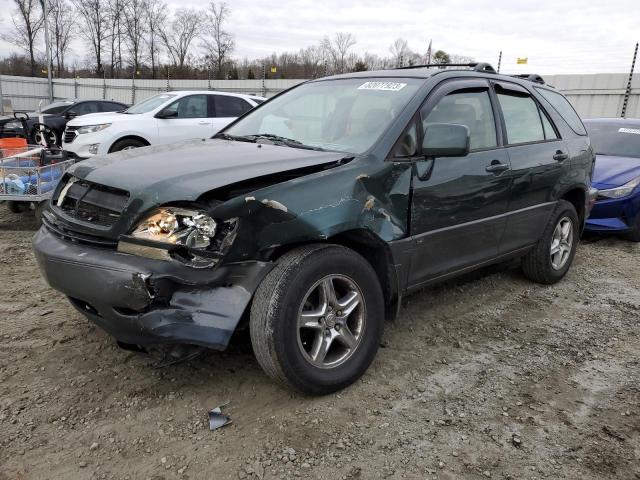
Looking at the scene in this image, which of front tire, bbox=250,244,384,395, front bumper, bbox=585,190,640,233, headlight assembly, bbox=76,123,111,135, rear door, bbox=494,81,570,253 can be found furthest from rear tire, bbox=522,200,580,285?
headlight assembly, bbox=76,123,111,135

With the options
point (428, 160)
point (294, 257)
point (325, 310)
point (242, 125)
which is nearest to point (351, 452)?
point (325, 310)

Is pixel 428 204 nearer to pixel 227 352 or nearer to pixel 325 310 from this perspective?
pixel 325 310

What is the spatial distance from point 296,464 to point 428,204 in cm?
170

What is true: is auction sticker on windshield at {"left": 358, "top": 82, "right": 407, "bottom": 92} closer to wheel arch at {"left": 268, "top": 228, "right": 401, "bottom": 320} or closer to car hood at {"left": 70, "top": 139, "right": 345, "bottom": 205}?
car hood at {"left": 70, "top": 139, "right": 345, "bottom": 205}

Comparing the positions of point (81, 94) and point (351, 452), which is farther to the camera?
point (81, 94)

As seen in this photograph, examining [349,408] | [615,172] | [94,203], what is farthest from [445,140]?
[615,172]

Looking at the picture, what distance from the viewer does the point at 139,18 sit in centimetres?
5347

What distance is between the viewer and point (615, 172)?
6.52 m

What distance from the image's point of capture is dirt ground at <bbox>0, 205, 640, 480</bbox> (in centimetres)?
229

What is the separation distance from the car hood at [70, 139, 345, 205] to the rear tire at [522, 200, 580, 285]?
248cm

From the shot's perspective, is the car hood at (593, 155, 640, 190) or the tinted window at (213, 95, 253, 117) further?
the tinted window at (213, 95, 253, 117)

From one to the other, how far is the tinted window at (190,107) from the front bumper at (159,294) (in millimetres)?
7066

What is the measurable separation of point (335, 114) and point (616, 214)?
15.1 ft

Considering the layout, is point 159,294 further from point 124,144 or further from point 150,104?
point 150,104
